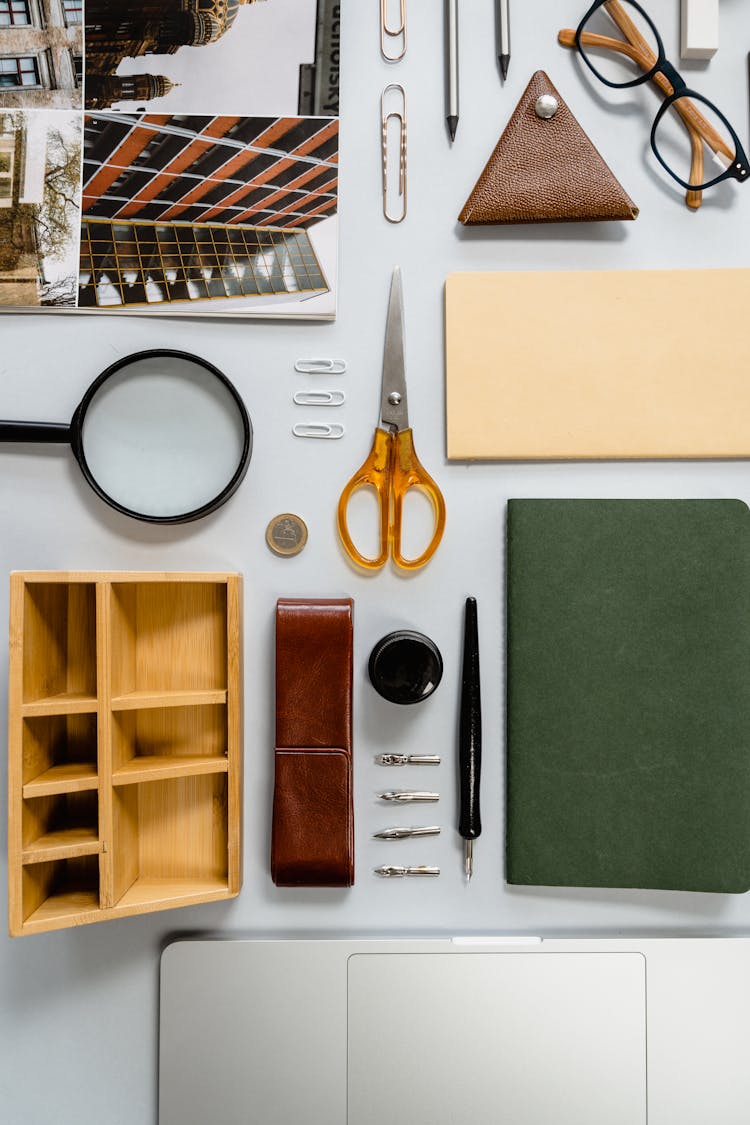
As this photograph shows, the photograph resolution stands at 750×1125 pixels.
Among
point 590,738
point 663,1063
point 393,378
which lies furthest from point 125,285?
point 663,1063

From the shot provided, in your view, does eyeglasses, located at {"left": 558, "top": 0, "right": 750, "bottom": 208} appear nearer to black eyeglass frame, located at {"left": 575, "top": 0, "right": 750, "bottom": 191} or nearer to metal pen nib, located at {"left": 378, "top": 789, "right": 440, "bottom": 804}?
black eyeglass frame, located at {"left": 575, "top": 0, "right": 750, "bottom": 191}

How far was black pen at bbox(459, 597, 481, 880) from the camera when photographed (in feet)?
2.51

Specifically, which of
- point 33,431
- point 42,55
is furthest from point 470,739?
point 42,55

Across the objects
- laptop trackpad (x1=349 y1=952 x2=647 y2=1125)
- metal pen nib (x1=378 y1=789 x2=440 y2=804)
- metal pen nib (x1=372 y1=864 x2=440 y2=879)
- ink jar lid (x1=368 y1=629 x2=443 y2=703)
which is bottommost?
laptop trackpad (x1=349 y1=952 x2=647 y2=1125)

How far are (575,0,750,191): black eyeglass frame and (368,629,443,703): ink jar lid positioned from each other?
1.80ft

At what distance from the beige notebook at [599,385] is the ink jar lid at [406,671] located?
0.65 feet

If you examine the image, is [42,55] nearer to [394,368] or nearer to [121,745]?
[394,368]

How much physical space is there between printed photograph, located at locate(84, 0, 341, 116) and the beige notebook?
28 centimetres

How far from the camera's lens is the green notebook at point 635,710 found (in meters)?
0.77

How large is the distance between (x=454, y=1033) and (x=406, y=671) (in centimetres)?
36

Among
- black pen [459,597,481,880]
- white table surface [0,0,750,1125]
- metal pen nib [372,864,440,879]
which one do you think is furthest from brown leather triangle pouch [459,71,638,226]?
metal pen nib [372,864,440,879]

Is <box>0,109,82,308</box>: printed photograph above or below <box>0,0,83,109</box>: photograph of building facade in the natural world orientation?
below

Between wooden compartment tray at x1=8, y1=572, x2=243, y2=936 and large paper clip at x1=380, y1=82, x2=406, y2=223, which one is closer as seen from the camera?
wooden compartment tray at x1=8, y1=572, x2=243, y2=936

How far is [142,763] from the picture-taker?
74cm
